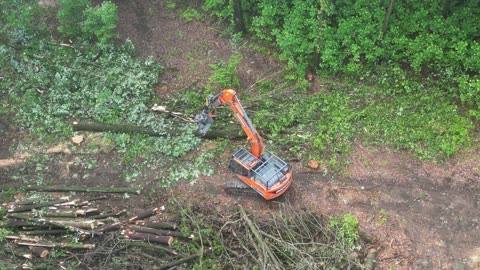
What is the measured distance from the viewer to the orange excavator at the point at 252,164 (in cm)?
1520

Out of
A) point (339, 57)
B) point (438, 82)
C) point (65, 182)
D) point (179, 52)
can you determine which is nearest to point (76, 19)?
point (179, 52)

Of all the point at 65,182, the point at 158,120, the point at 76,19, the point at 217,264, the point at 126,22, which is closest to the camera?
the point at 217,264

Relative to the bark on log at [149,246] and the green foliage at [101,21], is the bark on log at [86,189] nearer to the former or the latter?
the bark on log at [149,246]

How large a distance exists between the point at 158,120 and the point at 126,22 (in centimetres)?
694

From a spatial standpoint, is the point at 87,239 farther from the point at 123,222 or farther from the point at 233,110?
the point at 233,110

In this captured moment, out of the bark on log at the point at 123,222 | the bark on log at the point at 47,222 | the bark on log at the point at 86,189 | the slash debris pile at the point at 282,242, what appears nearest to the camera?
the slash debris pile at the point at 282,242

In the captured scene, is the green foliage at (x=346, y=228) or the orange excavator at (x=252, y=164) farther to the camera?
the orange excavator at (x=252, y=164)

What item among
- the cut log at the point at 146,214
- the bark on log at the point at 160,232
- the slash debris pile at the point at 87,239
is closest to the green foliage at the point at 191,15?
the cut log at the point at 146,214

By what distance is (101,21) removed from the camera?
67.1ft

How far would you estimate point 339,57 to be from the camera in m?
19.4

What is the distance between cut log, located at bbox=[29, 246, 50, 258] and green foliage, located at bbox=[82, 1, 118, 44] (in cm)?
941

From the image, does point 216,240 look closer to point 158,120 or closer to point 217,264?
point 217,264

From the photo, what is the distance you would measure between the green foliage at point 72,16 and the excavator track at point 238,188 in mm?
10103

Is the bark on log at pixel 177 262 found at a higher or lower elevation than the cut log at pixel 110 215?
lower
